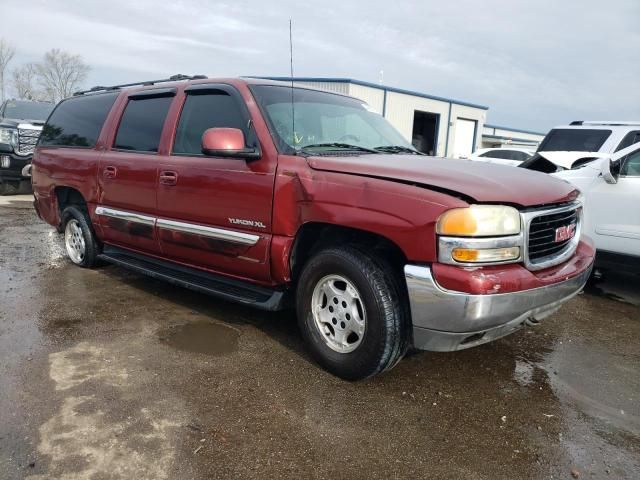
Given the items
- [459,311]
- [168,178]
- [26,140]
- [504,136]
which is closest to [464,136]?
[504,136]

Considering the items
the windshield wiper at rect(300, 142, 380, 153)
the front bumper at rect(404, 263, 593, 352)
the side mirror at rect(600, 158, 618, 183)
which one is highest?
the windshield wiper at rect(300, 142, 380, 153)

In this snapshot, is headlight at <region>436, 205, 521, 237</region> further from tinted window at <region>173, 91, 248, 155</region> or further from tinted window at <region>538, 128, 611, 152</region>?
tinted window at <region>538, 128, 611, 152</region>

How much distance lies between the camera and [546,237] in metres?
3.00

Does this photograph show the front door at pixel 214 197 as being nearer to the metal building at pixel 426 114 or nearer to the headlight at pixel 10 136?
the headlight at pixel 10 136

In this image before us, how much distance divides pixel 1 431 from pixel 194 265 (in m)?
1.81

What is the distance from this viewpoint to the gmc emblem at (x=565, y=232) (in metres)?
3.12

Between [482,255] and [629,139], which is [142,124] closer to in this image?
[482,255]

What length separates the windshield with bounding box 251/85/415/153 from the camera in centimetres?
354

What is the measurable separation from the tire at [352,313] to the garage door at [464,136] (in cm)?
2840

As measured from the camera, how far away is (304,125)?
3.69 m

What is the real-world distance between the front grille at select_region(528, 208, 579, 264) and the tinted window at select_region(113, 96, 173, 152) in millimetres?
2972

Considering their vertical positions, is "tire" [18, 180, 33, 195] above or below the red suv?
below

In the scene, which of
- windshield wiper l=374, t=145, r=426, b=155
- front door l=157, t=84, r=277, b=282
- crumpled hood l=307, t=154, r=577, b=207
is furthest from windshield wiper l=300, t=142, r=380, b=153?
front door l=157, t=84, r=277, b=282

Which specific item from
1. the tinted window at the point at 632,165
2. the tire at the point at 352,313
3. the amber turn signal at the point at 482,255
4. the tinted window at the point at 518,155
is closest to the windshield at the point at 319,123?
the tire at the point at 352,313
